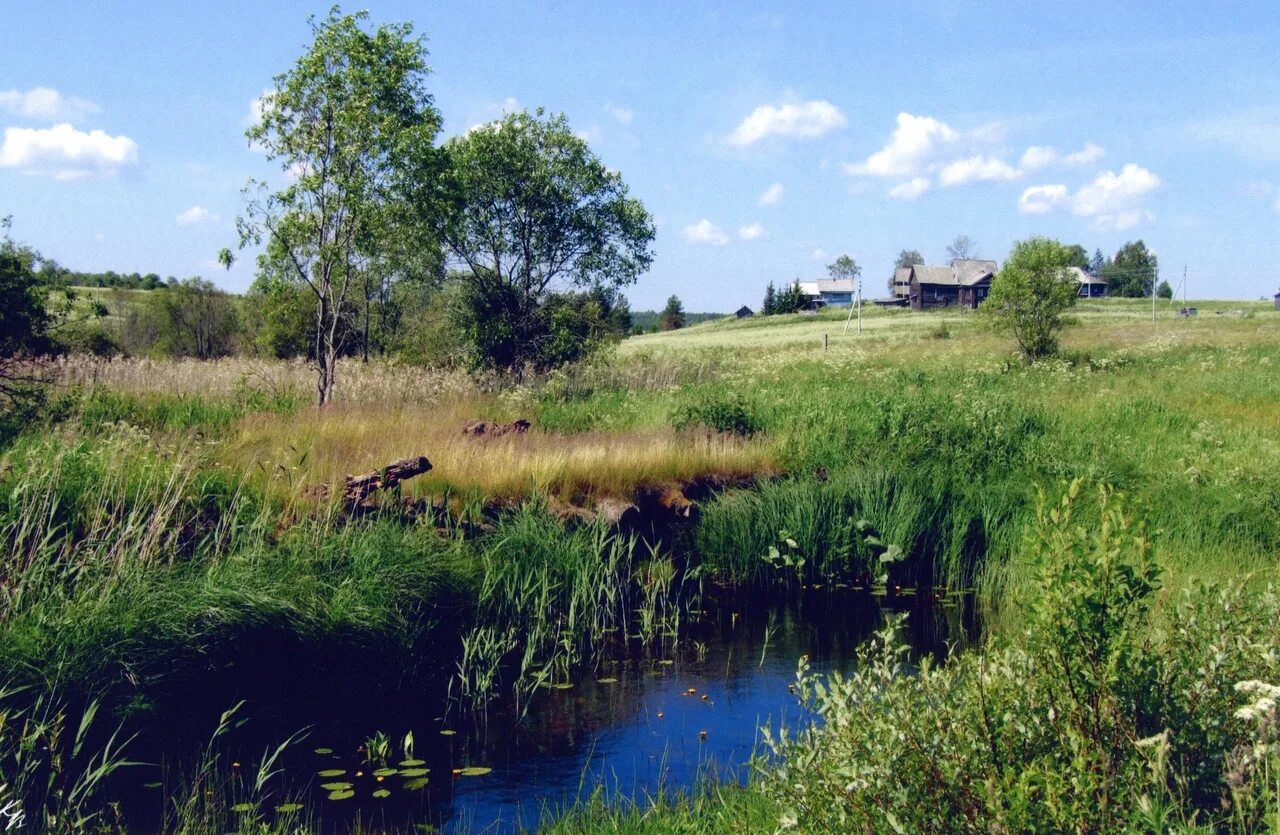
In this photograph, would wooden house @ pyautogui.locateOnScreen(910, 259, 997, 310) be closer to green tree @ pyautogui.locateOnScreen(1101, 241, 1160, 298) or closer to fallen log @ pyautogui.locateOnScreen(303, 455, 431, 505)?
green tree @ pyautogui.locateOnScreen(1101, 241, 1160, 298)

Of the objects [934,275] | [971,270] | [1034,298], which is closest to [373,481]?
[1034,298]

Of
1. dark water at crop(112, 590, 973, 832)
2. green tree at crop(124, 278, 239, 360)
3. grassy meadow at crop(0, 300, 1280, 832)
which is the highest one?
green tree at crop(124, 278, 239, 360)

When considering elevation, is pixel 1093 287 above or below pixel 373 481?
above

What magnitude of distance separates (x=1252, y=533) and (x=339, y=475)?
8.72m

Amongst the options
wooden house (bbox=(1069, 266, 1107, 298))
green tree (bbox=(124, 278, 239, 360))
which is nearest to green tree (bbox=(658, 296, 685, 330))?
wooden house (bbox=(1069, 266, 1107, 298))

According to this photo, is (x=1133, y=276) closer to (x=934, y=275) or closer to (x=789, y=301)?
(x=934, y=275)

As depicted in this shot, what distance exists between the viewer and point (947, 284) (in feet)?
299

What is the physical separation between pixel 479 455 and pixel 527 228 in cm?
1229

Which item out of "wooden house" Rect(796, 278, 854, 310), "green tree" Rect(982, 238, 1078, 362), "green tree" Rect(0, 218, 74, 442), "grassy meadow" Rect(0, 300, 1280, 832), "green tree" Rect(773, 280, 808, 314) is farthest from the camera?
"wooden house" Rect(796, 278, 854, 310)

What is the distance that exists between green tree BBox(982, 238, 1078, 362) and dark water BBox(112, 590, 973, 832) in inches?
939

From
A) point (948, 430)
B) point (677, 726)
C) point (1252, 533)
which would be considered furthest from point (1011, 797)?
point (948, 430)

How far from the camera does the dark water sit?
587cm

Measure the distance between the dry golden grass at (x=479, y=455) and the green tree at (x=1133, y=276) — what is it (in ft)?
306

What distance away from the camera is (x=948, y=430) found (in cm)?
1362
